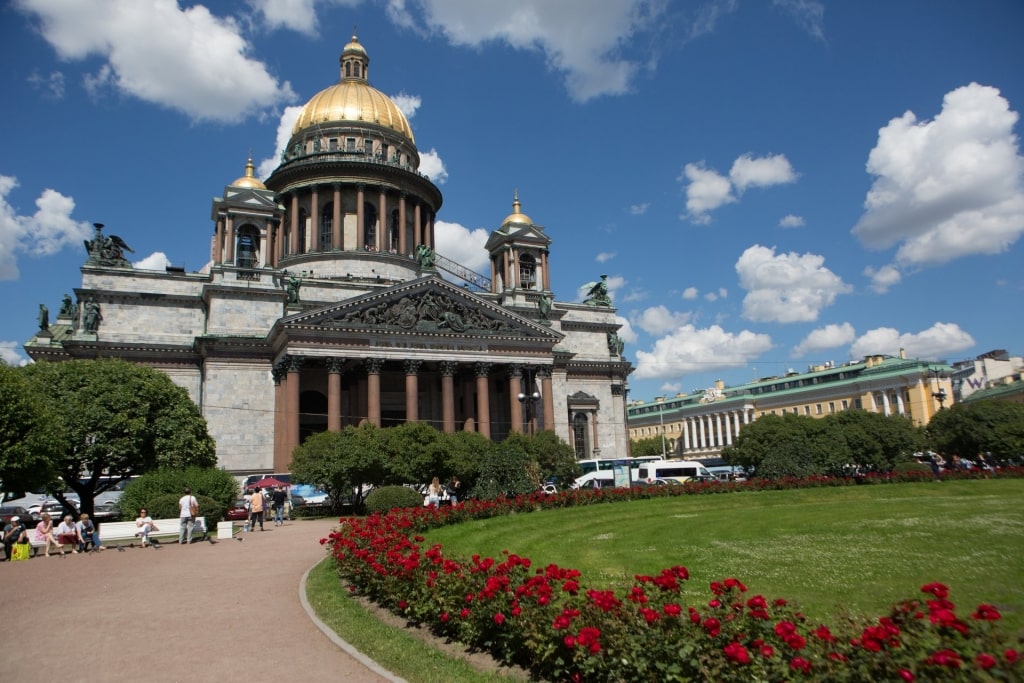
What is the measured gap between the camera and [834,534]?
1659 centimetres

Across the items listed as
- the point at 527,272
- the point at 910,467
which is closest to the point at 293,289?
the point at 527,272

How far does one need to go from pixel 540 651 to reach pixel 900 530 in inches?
500

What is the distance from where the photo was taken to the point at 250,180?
5359 centimetres

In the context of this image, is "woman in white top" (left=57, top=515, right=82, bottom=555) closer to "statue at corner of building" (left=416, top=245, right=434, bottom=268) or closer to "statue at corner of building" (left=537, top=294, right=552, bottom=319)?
"statue at corner of building" (left=416, top=245, right=434, bottom=268)

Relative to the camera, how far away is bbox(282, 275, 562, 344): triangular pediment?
142 ft

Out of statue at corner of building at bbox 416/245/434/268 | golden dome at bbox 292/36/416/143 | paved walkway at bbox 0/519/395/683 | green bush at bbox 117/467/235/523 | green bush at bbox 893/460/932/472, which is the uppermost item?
golden dome at bbox 292/36/416/143

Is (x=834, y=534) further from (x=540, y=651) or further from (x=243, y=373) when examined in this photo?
(x=243, y=373)

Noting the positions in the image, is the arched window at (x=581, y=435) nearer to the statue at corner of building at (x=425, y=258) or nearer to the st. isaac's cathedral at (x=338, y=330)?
the st. isaac's cathedral at (x=338, y=330)

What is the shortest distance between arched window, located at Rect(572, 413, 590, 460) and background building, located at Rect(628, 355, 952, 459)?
91.4 feet

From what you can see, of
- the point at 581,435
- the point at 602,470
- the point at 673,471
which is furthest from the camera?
the point at 581,435

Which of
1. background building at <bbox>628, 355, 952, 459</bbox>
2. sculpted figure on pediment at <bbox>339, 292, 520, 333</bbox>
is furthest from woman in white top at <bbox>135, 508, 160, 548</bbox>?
background building at <bbox>628, 355, 952, 459</bbox>

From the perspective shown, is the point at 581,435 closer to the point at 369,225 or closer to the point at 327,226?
the point at 369,225

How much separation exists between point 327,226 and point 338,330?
69.4 feet

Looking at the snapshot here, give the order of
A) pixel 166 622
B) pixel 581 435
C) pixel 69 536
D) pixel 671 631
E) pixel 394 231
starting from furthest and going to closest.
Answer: pixel 394 231 → pixel 581 435 → pixel 69 536 → pixel 166 622 → pixel 671 631
